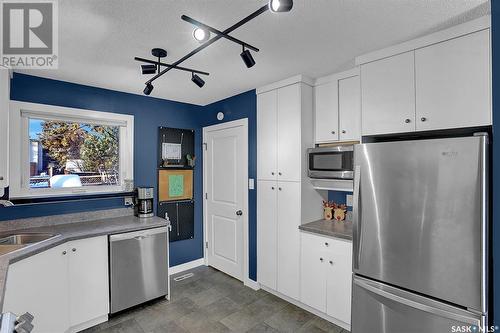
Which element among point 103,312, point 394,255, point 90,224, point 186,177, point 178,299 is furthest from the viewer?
point 186,177

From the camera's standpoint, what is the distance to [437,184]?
64.6 inches

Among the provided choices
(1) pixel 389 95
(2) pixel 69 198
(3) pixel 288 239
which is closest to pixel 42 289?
(2) pixel 69 198

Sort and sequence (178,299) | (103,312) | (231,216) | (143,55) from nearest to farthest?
(143,55)
(103,312)
(178,299)
(231,216)

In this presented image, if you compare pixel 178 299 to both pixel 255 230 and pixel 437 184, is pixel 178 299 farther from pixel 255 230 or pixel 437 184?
pixel 437 184

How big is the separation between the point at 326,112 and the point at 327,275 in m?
1.67

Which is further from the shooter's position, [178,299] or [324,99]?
[178,299]

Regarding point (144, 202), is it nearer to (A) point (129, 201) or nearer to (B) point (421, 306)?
(A) point (129, 201)

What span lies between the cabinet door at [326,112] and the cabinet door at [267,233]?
0.80 m

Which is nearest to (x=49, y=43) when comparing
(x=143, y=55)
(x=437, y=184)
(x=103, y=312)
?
(x=143, y=55)

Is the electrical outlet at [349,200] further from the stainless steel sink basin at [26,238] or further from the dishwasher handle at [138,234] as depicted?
the stainless steel sink basin at [26,238]

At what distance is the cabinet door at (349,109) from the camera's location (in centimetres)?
249

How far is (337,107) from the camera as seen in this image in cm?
265

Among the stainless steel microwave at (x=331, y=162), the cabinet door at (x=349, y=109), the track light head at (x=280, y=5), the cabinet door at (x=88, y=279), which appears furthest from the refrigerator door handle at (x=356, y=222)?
the cabinet door at (x=88, y=279)

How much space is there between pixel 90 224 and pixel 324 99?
2886 millimetres
